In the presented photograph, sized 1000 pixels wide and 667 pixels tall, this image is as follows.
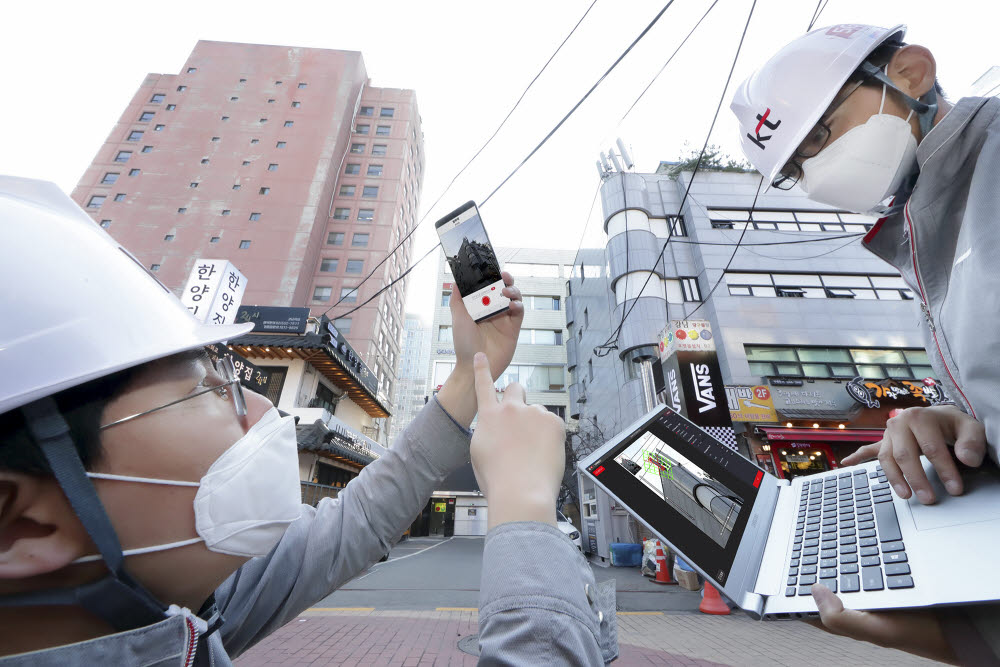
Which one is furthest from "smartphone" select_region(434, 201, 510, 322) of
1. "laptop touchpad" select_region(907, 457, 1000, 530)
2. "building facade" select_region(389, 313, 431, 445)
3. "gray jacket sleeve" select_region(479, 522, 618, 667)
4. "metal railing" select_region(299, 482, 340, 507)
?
"building facade" select_region(389, 313, 431, 445)

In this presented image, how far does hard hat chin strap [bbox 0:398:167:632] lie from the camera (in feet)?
2.43

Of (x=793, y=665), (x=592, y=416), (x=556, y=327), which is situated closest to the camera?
(x=793, y=665)

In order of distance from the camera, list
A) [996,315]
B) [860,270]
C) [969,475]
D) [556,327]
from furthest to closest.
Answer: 1. [556,327]
2. [860,270]
3. [969,475]
4. [996,315]

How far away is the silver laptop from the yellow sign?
1197 cm

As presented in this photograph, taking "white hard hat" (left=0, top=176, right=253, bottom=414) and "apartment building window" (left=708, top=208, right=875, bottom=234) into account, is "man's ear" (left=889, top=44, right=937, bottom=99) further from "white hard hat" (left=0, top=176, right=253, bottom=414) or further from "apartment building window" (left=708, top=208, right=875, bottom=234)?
"apartment building window" (left=708, top=208, right=875, bottom=234)

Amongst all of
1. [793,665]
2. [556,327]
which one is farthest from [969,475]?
[556,327]

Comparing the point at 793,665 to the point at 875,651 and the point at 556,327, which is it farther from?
the point at 556,327

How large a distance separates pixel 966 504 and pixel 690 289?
16.4 metres

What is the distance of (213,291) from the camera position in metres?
10.4

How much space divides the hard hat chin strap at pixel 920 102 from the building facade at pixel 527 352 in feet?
73.1

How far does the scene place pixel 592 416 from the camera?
66.7 ft

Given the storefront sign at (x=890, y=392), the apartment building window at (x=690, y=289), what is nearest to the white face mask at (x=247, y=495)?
the storefront sign at (x=890, y=392)

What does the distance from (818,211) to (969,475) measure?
2057 centimetres

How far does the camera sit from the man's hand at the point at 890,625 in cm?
90
